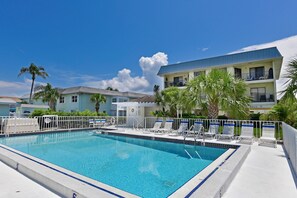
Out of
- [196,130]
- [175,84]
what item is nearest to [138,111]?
[196,130]

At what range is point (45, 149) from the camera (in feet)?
34.3

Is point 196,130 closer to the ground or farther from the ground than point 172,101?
closer to the ground

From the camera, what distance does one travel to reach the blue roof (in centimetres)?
2158

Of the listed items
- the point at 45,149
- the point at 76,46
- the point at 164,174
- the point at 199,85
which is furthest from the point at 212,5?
the point at 76,46

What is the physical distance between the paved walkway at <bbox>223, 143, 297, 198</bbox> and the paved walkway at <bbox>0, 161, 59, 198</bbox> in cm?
400

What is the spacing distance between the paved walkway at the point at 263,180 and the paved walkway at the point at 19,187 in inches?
158

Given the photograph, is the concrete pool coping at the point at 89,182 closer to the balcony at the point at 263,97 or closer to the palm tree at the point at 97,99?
the balcony at the point at 263,97

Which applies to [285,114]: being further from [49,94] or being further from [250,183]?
[49,94]

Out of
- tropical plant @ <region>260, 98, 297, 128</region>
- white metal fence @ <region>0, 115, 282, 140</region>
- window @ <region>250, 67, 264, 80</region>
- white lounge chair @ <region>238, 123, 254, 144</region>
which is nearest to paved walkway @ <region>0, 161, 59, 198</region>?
white lounge chair @ <region>238, 123, 254, 144</region>

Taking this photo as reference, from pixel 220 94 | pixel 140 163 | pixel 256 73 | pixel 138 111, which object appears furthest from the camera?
pixel 256 73

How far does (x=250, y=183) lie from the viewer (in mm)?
4699

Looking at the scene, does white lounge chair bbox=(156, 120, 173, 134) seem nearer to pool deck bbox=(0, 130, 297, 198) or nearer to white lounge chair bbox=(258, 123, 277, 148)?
white lounge chair bbox=(258, 123, 277, 148)

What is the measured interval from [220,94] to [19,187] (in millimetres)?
12012

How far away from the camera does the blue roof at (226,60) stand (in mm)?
21578
